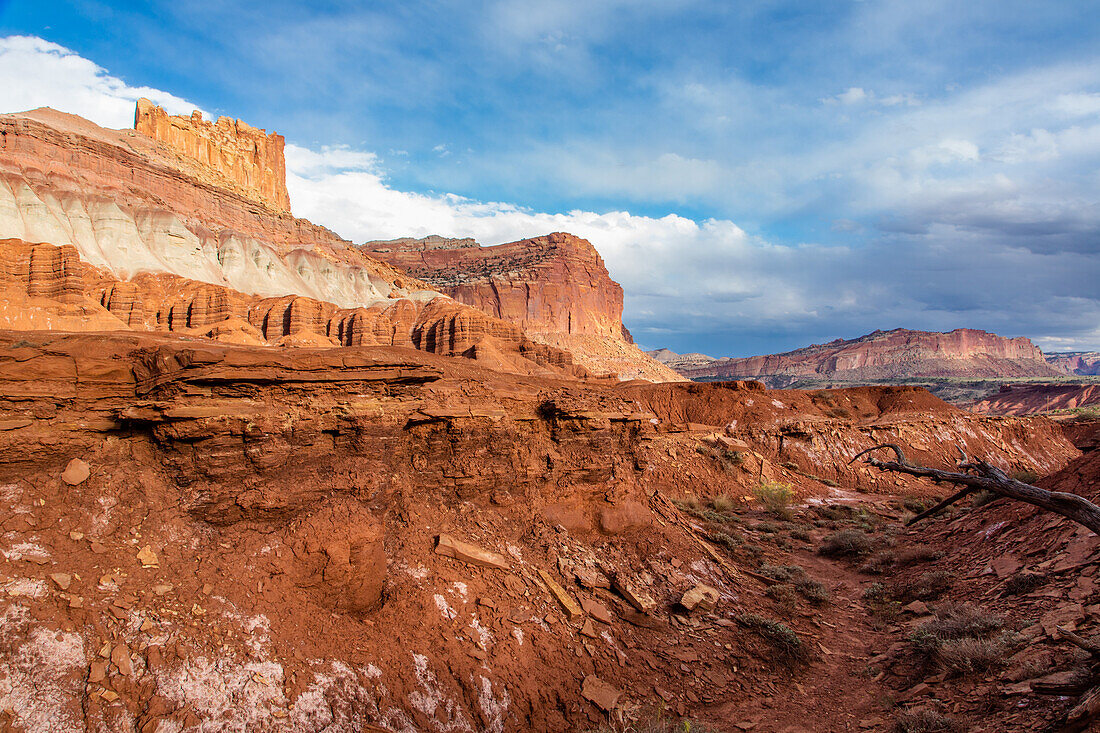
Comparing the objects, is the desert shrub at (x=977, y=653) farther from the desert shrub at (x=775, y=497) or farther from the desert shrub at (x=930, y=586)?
the desert shrub at (x=775, y=497)

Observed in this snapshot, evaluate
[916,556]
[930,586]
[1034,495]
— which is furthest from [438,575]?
[916,556]

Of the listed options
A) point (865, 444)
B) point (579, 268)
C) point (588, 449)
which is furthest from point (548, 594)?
point (579, 268)

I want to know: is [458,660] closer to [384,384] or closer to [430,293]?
[384,384]

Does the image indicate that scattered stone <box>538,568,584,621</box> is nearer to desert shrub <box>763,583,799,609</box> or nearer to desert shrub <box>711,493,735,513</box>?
desert shrub <box>763,583,799,609</box>

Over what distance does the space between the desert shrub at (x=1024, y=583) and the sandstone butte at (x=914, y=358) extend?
148 metres

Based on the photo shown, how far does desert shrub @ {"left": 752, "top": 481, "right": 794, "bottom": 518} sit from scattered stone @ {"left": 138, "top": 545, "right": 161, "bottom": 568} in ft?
57.1

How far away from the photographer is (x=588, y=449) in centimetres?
1016

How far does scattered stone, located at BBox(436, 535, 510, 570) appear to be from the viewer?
284 inches

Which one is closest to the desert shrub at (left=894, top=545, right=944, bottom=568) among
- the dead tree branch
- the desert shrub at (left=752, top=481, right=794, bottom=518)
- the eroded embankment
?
the eroded embankment

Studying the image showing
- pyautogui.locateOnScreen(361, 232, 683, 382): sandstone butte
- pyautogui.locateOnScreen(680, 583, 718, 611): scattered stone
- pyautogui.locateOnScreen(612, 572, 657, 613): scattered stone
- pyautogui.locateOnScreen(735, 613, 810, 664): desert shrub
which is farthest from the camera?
pyautogui.locateOnScreen(361, 232, 683, 382): sandstone butte

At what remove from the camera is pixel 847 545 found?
12.8 metres

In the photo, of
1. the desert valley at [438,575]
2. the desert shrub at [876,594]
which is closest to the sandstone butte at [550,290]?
the desert shrub at [876,594]

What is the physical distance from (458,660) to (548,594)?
197cm

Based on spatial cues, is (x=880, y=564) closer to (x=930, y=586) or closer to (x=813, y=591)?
(x=930, y=586)
